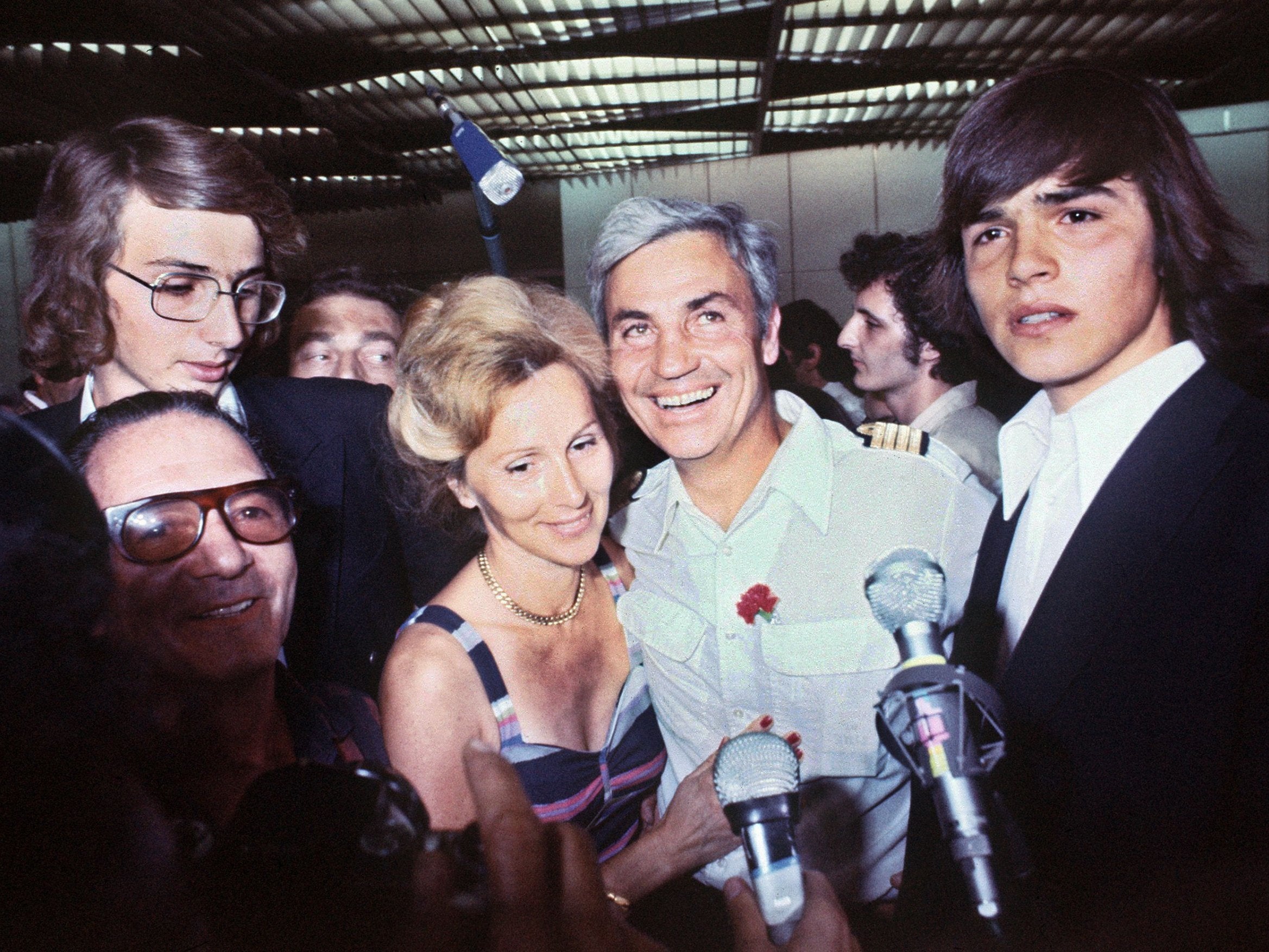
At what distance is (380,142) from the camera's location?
7.30ft

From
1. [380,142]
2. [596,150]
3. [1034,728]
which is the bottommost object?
[1034,728]

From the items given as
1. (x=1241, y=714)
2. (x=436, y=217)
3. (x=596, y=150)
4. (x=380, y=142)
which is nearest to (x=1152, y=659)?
(x=1241, y=714)

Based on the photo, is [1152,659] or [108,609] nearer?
[108,609]

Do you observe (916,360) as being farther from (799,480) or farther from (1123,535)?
(1123,535)

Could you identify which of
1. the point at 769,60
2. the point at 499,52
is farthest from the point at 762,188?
the point at 769,60

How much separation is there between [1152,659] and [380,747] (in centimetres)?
79

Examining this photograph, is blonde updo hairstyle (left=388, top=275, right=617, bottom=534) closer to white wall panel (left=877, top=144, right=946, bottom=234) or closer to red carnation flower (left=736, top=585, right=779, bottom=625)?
red carnation flower (left=736, top=585, right=779, bottom=625)

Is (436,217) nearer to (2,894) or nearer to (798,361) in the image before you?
(798,361)

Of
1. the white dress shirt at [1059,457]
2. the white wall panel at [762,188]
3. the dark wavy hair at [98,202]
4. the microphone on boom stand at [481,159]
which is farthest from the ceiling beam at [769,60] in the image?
the dark wavy hair at [98,202]

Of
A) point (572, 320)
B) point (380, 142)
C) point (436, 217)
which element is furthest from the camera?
point (436, 217)

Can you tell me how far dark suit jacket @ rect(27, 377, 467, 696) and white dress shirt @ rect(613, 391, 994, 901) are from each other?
35 centimetres

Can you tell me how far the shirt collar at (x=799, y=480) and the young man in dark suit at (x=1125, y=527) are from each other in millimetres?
349

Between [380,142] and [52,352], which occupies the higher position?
[380,142]

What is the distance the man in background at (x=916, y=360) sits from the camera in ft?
4.01
